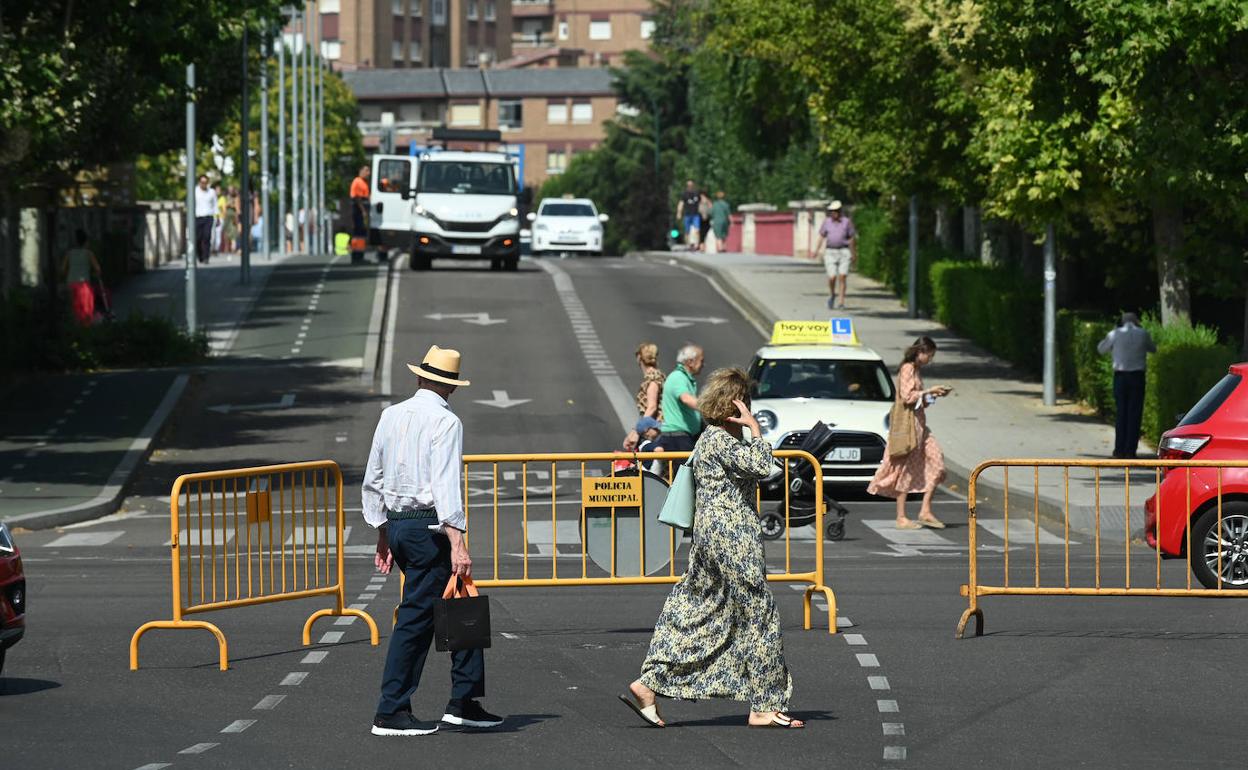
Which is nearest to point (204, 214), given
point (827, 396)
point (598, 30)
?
point (827, 396)

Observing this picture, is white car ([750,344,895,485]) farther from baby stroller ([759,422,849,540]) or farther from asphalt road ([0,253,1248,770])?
baby stroller ([759,422,849,540])

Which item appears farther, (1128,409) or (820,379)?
(1128,409)

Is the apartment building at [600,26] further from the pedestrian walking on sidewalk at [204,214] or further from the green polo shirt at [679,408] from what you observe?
the green polo shirt at [679,408]

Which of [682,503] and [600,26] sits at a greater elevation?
[600,26]

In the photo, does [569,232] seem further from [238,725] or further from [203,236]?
[238,725]

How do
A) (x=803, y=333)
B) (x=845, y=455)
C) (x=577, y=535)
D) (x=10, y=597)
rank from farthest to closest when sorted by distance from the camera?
(x=803, y=333), (x=845, y=455), (x=577, y=535), (x=10, y=597)

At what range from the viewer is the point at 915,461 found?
20047 mm

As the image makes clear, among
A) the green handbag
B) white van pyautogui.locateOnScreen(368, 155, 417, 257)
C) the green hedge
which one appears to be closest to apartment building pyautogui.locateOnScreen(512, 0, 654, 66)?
white van pyautogui.locateOnScreen(368, 155, 417, 257)

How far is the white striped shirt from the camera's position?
973 cm

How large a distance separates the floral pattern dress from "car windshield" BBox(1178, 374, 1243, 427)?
21.8 ft

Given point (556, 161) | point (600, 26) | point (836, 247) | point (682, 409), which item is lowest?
point (682, 409)

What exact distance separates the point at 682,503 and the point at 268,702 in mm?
2298

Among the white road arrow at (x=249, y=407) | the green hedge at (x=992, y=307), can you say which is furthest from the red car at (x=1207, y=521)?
the green hedge at (x=992, y=307)

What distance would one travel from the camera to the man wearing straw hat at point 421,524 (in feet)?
32.0
